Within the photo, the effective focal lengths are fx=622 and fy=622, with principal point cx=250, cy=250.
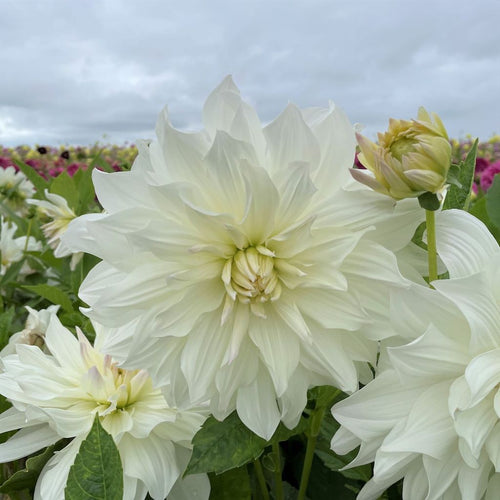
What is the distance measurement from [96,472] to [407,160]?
1.14 ft

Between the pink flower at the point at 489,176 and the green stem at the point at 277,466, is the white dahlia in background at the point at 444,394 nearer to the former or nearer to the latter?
the green stem at the point at 277,466

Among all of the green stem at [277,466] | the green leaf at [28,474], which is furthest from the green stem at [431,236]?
the green leaf at [28,474]

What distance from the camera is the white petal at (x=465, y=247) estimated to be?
1.59 ft

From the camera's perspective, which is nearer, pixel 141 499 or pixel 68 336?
pixel 141 499

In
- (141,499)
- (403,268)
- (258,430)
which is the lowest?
(141,499)

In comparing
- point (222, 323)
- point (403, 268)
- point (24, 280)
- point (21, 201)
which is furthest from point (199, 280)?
point (21, 201)

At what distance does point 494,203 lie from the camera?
0.63m

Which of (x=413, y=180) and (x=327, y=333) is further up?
(x=413, y=180)

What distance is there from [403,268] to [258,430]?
18 cm

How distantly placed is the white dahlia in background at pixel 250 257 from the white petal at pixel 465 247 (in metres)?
0.03

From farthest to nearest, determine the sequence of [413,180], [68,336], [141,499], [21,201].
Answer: [21,201] → [68,336] → [141,499] → [413,180]

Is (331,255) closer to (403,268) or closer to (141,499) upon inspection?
(403,268)

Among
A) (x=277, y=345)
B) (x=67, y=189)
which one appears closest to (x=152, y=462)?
(x=277, y=345)

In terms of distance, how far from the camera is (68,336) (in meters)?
0.77
